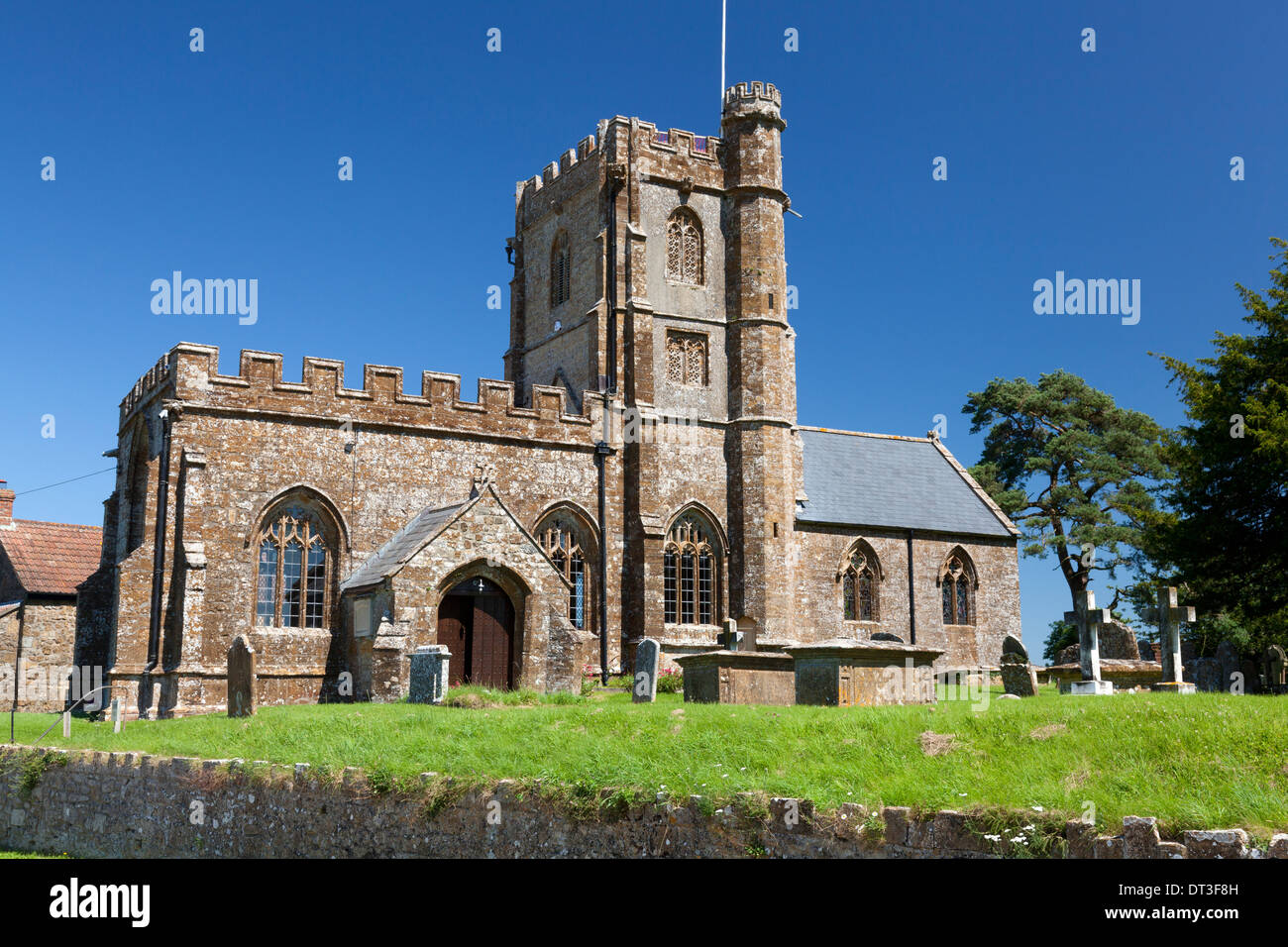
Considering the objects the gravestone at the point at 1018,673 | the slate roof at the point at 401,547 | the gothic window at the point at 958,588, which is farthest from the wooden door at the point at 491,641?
the gothic window at the point at 958,588

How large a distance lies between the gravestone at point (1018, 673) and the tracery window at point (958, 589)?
44.2 feet

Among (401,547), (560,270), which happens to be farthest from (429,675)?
(560,270)

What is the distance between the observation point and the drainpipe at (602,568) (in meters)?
27.5

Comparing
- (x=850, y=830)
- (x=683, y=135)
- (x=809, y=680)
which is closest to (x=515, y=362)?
(x=683, y=135)

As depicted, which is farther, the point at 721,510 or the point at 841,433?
the point at 841,433

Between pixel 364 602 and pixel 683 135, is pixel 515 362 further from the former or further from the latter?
pixel 364 602

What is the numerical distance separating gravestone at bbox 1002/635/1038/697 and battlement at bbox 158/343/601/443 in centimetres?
1230

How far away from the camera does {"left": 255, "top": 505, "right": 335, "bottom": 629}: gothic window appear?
24.5 meters

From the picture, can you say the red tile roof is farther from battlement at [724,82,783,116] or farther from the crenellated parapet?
battlement at [724,82,783,116]

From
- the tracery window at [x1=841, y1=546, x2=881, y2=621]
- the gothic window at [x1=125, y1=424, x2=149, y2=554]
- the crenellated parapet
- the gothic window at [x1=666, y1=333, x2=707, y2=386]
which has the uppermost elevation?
the crenellated parapet

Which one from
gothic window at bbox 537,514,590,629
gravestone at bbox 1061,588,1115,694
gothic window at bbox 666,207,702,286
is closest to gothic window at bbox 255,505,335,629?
gothic window at bbox 537,514,590,629
